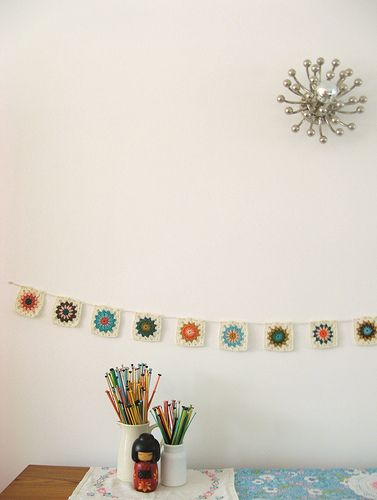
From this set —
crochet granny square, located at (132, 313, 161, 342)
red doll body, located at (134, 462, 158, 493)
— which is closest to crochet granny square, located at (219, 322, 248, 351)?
crochet granny square, located at (132, 313, 161, 342)

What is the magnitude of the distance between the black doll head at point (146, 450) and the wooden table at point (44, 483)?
208 millimetres

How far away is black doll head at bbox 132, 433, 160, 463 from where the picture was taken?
1452 mm

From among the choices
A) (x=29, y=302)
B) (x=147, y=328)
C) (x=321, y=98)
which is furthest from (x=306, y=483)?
(x=321, y=98)

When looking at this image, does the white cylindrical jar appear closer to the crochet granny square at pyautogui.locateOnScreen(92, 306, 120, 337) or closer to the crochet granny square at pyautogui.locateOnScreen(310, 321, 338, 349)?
the crochet granny square at pyautogui.locateOnScreen(92, 306, 120, 337)

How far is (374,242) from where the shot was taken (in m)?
1.76

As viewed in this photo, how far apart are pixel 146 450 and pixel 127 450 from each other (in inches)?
4.2

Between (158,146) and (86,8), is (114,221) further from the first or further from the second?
(86,8)

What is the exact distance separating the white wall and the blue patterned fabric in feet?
0.35

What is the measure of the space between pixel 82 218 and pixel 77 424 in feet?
2.14

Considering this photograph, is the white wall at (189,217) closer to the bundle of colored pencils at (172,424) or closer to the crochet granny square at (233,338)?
the crochet granny square at (233,338)

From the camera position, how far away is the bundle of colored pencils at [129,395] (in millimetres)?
1546

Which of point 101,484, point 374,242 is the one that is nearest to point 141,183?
point 374,242

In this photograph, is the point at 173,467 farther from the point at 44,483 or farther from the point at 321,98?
the point at 321,98

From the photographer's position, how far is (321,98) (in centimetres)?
169
